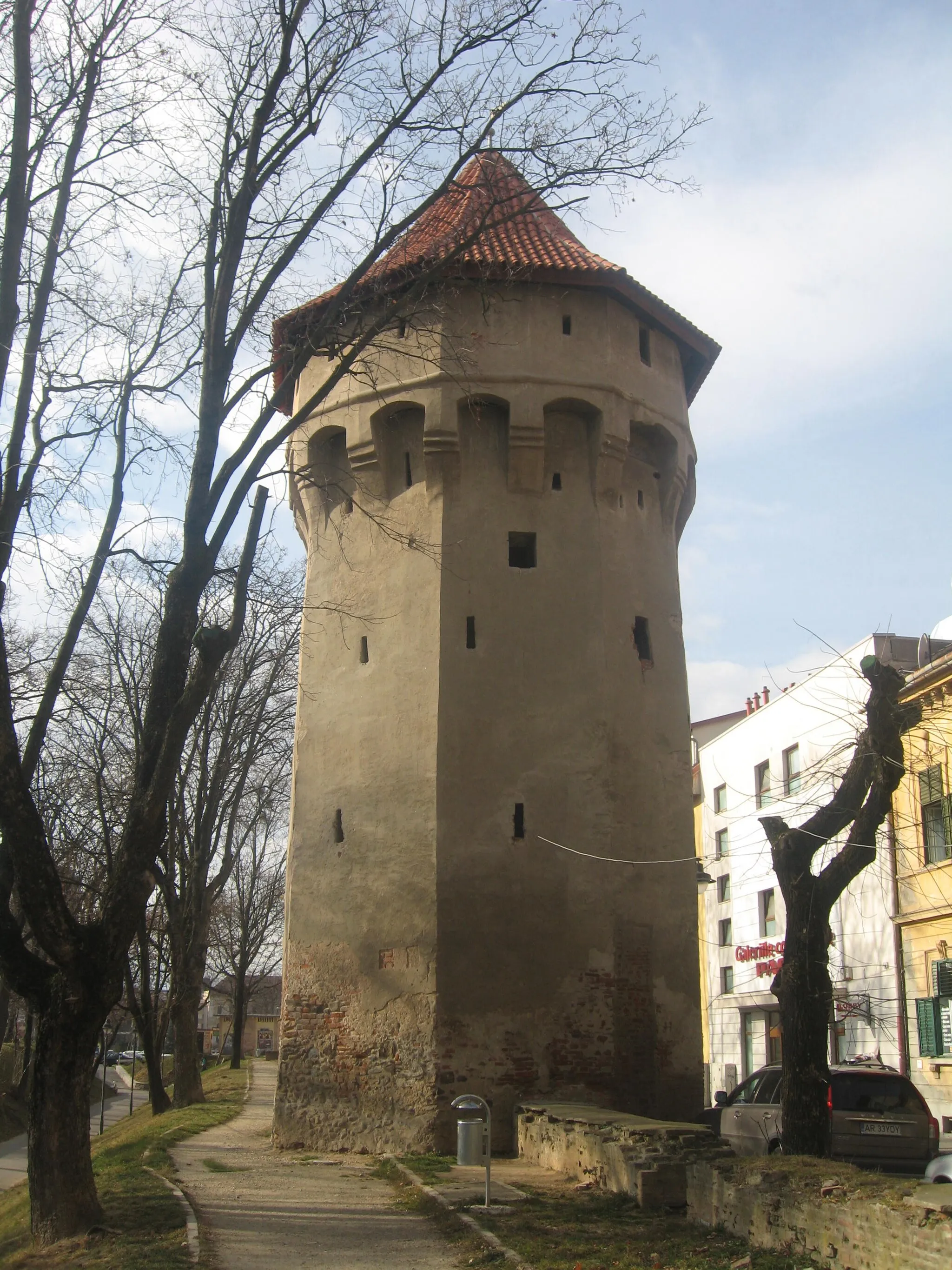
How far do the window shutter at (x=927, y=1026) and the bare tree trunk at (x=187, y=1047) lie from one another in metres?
13.5

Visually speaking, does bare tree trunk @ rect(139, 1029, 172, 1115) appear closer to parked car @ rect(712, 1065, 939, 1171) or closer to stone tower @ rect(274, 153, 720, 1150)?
stone tower @ rect(274, 153, 720, 1150)

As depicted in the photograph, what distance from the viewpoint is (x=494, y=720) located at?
1536 cm

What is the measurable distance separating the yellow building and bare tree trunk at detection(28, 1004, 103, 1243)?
1541cm

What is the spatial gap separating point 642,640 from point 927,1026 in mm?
10931

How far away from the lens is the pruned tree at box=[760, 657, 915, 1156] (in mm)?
9445

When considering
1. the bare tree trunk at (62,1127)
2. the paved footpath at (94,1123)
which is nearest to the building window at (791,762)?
the paved footpath at (94,1123)

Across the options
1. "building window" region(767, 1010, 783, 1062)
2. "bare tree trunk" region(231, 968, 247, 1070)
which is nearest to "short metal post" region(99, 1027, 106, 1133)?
"bare tree trunk" region(231, 968, 247, 1070)

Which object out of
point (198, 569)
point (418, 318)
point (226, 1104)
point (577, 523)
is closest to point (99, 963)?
point (198, 569)

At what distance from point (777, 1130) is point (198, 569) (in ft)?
25.4

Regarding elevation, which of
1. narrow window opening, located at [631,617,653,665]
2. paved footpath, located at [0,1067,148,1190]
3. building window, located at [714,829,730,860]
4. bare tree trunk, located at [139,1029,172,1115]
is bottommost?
paved footpath, located at [0,1067,148,1190]

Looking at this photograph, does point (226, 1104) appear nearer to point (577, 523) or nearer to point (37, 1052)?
point (577, 523)

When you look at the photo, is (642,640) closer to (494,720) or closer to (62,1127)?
(494,720)

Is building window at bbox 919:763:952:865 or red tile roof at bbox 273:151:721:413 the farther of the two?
building window at bbox 919:763:952:865

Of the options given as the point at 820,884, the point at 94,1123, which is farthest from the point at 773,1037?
the point at 820,884
